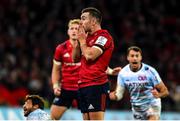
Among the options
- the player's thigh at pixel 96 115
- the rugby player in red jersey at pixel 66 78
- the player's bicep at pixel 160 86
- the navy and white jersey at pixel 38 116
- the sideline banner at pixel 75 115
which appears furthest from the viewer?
the sideline banner at pixel 75 115

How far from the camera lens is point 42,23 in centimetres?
1944

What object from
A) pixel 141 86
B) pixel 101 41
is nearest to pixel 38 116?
pixel 101 41

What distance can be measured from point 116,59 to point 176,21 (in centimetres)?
381

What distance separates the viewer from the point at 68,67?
37.5 feet

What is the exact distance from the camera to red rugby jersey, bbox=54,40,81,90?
11.4 m

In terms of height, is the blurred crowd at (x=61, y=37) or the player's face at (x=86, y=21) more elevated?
the blurred crowd at (x=61, y=37)

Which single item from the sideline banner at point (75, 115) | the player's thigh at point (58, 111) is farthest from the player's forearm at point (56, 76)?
the sideline banner at point (75, 115)

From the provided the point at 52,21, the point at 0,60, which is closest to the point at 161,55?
the point at 52,21

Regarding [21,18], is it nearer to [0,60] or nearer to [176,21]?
[0,60]

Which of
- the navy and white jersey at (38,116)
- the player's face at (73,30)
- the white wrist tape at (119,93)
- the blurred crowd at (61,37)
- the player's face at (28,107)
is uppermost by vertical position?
the blurred crowd at (61,37)

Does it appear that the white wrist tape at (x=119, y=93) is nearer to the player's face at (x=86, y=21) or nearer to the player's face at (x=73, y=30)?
the player's face at (x=73, y=30)

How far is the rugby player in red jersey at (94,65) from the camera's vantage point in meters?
9.02

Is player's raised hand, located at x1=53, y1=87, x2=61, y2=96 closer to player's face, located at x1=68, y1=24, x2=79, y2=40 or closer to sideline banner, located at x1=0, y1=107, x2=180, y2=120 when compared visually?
player's face, located at x1=68, y1=24, x2=79, y2=40

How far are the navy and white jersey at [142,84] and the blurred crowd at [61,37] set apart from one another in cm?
551
